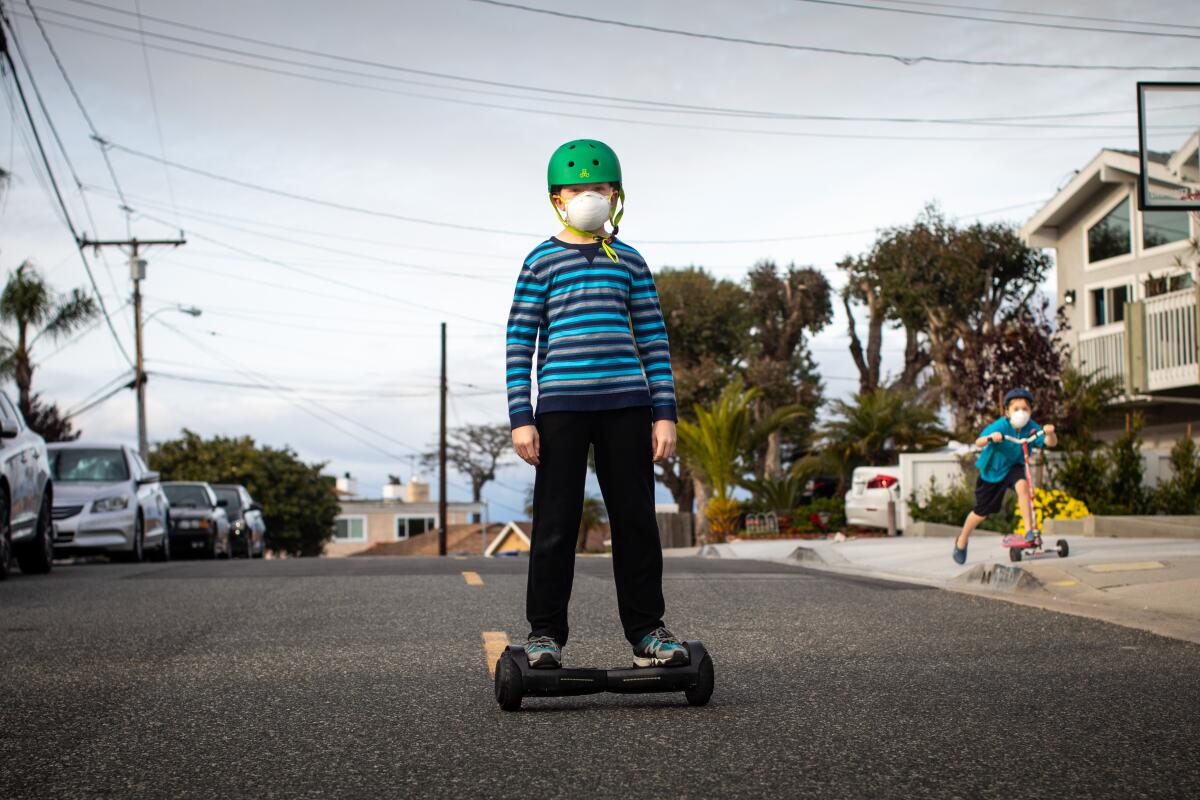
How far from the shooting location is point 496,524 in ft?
240

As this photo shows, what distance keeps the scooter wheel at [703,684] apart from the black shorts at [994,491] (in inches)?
321

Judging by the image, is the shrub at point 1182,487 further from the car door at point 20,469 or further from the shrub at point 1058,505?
the car door at point 20,469

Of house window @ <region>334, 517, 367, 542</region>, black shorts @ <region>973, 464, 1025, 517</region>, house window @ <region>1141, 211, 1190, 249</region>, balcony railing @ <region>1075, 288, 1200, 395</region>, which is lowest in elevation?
house window @ <region>334, 517, 367, 542</region>

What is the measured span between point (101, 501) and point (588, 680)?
50.3 ft

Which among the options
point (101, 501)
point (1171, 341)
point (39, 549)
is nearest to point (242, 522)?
point (101, 501)

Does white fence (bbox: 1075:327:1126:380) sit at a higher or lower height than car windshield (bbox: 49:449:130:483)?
higher

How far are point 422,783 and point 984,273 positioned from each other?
40561 millimetres

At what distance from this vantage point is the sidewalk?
8336 millimetres

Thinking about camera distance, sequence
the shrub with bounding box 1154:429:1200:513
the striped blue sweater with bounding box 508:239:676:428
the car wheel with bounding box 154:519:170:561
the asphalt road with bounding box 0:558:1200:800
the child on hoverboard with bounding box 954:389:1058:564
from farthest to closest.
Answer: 1. the car wheel with bounding box 154:519:170:561
2. the shrub with bounding box 1154:429:1200:513
3. the child on hoverboard with bounding box 954:389:1058:564
4. the striped blue sweater with bounding box 508:239:676:428
5. the asphalt road with bounding box 0:558:1200:800

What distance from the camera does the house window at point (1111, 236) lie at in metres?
28.2

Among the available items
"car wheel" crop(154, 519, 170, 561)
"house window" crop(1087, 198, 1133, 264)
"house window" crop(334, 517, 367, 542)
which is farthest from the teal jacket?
"house window" crop(334, 517, 367, 542)

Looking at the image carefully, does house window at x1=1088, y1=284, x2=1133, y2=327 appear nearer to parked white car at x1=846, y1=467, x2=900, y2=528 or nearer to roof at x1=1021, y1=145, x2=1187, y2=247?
roof at x1=1021, y1=145, x2=1187, y2=247

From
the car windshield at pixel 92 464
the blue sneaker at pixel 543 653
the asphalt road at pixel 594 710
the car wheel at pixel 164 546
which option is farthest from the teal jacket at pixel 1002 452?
the car wheel at pixel 164 546

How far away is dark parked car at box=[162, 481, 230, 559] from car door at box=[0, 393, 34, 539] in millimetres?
10059
